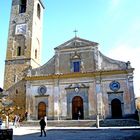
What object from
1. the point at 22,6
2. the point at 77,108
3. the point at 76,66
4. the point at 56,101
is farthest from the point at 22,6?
the point at 77,108

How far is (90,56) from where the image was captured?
28000mm

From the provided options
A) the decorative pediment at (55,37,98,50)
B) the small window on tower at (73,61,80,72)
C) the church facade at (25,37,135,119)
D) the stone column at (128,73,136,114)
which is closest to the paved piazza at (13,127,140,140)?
the stone column at (128,73,136,114)

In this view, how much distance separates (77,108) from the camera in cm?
2725

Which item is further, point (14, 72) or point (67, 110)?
point (14, 72)

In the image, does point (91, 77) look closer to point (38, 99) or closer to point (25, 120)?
point (38, 99)

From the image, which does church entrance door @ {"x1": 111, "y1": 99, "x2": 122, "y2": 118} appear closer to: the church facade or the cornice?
the church facade

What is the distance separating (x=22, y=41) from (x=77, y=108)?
1203cm

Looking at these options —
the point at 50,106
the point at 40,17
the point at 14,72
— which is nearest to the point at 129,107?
the point at 50,106

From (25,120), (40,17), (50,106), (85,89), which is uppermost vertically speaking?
(40,17)

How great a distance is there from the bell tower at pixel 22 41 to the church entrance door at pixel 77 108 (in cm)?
767

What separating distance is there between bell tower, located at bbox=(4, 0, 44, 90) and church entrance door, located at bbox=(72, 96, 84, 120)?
7.67 metres

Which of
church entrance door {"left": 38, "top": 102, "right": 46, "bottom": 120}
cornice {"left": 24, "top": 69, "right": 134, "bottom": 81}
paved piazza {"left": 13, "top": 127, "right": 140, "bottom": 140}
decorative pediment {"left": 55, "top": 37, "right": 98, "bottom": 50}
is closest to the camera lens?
paved piazza {"left": 13, "top": 127, "right": 140, "bottom": 140}

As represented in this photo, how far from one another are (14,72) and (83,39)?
10.1m

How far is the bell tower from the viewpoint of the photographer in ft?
96.4
